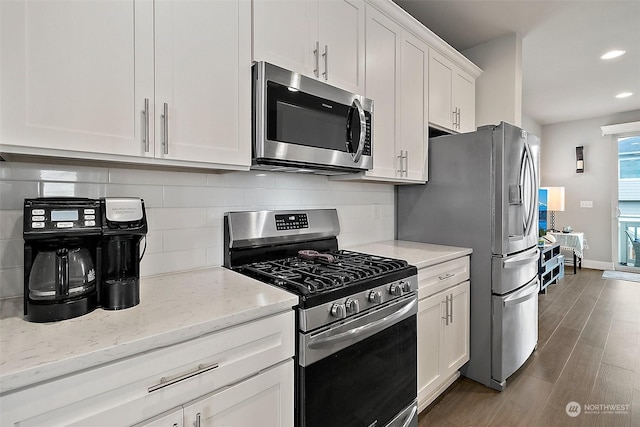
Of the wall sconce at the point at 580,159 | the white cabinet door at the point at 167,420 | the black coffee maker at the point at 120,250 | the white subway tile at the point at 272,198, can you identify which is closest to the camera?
the white cabinet door at the point at 167,420

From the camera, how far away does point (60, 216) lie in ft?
3.15

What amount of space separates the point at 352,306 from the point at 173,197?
0.95 metres

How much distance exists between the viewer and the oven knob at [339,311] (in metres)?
1.26

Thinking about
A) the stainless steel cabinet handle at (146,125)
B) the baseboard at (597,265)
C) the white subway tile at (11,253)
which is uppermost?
the stainless steel cabinet handle at (146,125)

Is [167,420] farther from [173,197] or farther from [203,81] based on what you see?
[203,81]

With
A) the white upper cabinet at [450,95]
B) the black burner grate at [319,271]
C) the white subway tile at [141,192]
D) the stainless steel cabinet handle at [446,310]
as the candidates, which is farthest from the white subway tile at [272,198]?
the white upper cabinet at [450,95]

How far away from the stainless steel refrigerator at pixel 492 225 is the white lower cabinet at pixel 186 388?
165 centimetres

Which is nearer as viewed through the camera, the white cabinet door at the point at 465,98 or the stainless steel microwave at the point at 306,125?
the stainless steel microwave at the point at 306,125

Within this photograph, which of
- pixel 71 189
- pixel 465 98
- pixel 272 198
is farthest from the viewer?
pixel 465 98

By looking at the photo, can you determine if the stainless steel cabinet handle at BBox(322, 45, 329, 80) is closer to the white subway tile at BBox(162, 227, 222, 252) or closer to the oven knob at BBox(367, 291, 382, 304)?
the white subway tile at BBox(162, 227, 222, 252)

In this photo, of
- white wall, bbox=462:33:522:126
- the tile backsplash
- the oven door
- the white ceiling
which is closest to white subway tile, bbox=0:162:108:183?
the tile backsplash

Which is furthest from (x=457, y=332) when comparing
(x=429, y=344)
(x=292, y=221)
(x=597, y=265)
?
(x=597, y=265)

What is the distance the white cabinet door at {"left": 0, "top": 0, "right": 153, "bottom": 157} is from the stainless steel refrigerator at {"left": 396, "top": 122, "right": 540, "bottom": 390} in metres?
2.03

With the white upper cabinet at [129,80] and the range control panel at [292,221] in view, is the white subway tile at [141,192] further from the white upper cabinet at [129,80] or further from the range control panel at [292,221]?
the range control panel at [292,221]
